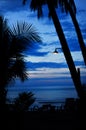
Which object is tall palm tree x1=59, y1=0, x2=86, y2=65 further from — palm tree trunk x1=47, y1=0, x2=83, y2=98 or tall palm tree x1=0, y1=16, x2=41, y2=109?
tall palm tree x1=0, y1=16, x2=41, y2=109

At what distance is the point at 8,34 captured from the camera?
940cm

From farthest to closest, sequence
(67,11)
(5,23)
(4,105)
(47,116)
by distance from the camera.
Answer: (67,11)
(47,116)
(5,23)
(4,105)

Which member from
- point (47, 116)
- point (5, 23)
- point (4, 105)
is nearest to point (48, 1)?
point (47, 116)

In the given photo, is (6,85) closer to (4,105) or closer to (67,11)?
(4,105)

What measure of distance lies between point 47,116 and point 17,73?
25.9 ft

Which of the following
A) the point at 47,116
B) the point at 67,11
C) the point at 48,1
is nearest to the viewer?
the point at 47,116

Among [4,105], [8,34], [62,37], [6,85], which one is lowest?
[4,105]

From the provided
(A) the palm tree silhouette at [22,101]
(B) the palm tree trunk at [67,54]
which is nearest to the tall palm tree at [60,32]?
(B) the palm tree trunk at [67,54]

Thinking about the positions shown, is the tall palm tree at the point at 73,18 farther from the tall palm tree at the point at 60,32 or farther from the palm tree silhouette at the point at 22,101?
the palm tree silhouette at the point at 22,101

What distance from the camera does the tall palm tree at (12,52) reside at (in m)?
9.16

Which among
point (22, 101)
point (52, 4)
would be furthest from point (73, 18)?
point (22, 101)

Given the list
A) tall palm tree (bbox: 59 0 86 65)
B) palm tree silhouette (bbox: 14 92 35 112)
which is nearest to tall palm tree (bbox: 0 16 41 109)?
palm tree silhouette (bbox: 14 92 35 112)

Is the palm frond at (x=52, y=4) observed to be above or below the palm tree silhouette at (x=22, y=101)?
above

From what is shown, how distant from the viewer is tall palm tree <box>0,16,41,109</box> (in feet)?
30.0
